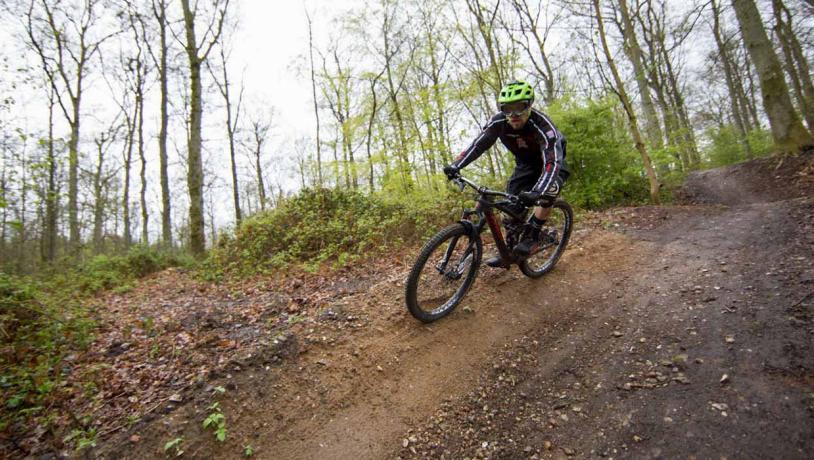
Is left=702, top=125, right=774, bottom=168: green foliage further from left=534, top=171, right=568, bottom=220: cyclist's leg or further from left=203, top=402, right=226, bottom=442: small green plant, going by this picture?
left=203, top=402, right=226, bottom=442: small green plant

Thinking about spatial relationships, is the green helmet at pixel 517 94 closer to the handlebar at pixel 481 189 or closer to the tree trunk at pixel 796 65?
the handlebar at pixel 481 189

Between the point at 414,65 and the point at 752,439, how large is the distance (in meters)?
16.3

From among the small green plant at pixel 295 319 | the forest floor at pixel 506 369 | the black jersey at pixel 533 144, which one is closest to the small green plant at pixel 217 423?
the forest floor at pixel 506 369

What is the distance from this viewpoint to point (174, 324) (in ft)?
16.4

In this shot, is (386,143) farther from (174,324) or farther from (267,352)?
(267,352)

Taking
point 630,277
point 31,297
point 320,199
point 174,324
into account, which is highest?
point 320,199

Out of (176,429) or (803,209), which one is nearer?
(176,429)

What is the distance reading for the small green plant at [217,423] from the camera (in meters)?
2.75

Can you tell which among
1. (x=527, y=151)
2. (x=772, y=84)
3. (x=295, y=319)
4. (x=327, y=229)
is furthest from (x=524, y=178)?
(x=772, y=84)

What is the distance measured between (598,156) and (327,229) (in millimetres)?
6882

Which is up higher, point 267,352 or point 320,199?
point 320,199

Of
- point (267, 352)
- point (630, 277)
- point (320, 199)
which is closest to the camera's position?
point (267, 352)

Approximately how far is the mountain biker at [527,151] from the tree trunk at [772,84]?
9088 mm

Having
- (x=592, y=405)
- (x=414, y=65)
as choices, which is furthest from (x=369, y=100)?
(x=592, y=405)
